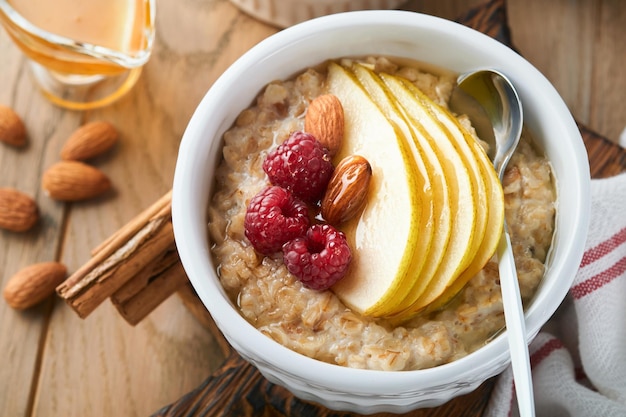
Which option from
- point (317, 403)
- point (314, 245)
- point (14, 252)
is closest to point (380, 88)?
point (314, 245)

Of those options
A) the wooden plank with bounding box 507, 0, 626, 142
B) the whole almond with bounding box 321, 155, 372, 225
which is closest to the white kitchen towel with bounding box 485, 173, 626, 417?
the wooden plank with bounding box 507, 0, 626, 142

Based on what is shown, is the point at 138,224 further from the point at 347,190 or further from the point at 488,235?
the point at 488,235

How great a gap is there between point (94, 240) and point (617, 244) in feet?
3.96

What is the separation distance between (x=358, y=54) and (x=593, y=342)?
76 cm

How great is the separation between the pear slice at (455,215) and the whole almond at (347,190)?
0.14 meters

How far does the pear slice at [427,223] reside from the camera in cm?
134

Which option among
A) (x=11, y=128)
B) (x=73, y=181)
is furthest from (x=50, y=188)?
(x=11, y=128)

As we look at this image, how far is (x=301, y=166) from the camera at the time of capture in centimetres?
138

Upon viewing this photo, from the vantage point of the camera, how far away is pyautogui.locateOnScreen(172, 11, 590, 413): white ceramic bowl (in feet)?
4.17

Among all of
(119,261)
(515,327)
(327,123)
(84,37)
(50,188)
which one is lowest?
(50,188)

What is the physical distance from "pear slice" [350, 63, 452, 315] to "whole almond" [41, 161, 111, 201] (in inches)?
34.6

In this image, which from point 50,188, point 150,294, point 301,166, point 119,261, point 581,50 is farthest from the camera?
point 581,50

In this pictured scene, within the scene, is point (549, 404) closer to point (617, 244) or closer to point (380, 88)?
point (617, 244)

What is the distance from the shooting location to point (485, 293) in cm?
138
